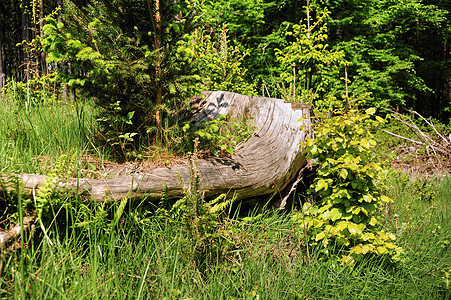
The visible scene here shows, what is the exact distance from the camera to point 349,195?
2.27m

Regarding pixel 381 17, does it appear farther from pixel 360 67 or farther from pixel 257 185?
pixel 257 185

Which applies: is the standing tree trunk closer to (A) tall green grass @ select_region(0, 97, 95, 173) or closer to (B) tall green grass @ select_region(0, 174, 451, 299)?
(A) tall green grass @ select_region(0, 97, 95, 173)

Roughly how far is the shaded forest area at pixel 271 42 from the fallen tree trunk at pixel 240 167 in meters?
0.54

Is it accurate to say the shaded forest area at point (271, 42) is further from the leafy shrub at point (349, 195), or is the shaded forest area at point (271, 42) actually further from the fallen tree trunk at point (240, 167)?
the leafy shrub at point (349, 195)

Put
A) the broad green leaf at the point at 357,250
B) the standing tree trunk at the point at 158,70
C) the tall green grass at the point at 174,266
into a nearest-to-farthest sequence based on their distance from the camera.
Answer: the tall green grass at the point at 174,266
the broad green leaf at the point at 357,250
the standing tree trunk at the point at 158,70

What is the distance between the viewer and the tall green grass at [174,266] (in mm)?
1488

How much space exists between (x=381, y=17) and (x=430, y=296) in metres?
9.01

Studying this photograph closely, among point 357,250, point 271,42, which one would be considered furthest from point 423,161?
point 271,42

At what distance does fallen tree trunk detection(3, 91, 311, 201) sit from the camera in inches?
78.7

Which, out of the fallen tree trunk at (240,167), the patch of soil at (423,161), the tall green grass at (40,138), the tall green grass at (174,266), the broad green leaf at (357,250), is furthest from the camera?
the patch of soil at (423,161)

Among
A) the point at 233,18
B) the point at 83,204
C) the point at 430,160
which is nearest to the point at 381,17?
the point at 233,18

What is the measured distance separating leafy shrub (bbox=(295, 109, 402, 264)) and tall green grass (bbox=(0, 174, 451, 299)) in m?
0.16

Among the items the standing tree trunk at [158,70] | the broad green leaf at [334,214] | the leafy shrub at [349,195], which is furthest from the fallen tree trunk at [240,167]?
the broad green leaf at [334,214]

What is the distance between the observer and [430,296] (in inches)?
82.7
